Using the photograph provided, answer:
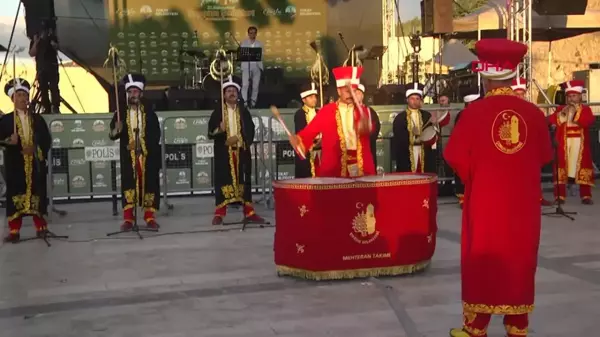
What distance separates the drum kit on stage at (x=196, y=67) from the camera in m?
16.5

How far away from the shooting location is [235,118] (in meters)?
10.1

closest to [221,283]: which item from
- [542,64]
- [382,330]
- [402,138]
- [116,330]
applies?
[116,330]

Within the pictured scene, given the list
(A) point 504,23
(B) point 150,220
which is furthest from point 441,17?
(B) point 150,220

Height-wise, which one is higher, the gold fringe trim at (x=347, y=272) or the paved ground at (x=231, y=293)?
the gold fringe trim at (x=347, y=272)

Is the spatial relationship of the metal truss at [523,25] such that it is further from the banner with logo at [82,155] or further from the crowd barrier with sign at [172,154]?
the banner with logo at [82,155]

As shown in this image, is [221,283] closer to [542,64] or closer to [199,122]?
[199,122]

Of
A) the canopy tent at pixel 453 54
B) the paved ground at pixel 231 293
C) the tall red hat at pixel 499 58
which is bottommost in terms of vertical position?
the paved ground at pixel 231 293

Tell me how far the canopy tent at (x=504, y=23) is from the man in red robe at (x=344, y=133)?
30.8ft

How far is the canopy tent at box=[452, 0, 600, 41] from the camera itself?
16641 millimetres

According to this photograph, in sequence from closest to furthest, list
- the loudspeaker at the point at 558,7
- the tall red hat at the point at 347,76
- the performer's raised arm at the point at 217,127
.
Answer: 1. the tall red hat at the point at 347,76
2. the performer's raised arm at the point at 217,127
3. the loudspeaker at the point at 558,7

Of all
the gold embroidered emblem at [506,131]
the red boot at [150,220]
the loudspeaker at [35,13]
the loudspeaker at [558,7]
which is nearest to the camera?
the gold embroidered emblem at [506,131]

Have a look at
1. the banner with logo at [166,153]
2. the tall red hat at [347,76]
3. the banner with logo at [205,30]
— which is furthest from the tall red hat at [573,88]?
the banner with logo at [205,30]

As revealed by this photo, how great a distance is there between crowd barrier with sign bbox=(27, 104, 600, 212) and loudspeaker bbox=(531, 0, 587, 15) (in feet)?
11.5

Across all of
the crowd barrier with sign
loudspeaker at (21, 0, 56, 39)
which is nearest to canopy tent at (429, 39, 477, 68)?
the crowd barrier with sign
